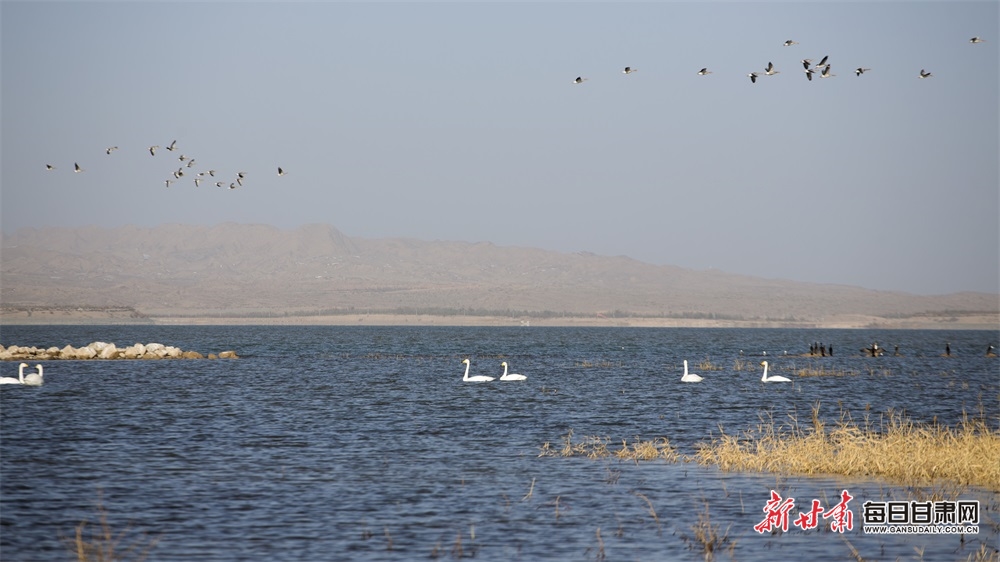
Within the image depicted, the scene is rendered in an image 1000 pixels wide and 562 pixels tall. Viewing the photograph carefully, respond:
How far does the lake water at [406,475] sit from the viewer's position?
706 inches

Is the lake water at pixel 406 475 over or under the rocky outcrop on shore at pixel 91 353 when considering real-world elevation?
over

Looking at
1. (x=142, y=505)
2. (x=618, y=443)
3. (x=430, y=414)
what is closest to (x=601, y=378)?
(x=430, y=414)

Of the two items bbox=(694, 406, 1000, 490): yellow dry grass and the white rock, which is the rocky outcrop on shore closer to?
the white rock

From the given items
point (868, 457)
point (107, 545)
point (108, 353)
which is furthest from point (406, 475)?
point (108, 353)

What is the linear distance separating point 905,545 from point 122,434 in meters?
21.6

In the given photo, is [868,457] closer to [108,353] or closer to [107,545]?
[107,545]

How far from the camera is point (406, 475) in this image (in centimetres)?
2419

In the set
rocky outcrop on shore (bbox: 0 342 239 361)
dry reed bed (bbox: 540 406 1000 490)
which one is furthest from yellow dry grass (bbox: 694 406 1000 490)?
rocky outcrop on shore (bbox: 0 342 239 361)

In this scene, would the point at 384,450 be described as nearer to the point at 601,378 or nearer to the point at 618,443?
the point at 618,443

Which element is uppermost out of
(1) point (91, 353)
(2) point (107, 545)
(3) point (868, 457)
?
(3) point (868, 457)

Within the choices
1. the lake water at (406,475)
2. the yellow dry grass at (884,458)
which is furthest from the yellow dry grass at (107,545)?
the yellow dry grass at (884,458)

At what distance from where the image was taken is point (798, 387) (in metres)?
52.6

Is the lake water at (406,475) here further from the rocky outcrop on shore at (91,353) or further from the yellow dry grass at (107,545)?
the rocky outcrop on shore at (91,353)

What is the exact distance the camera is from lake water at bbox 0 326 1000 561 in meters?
17.9
